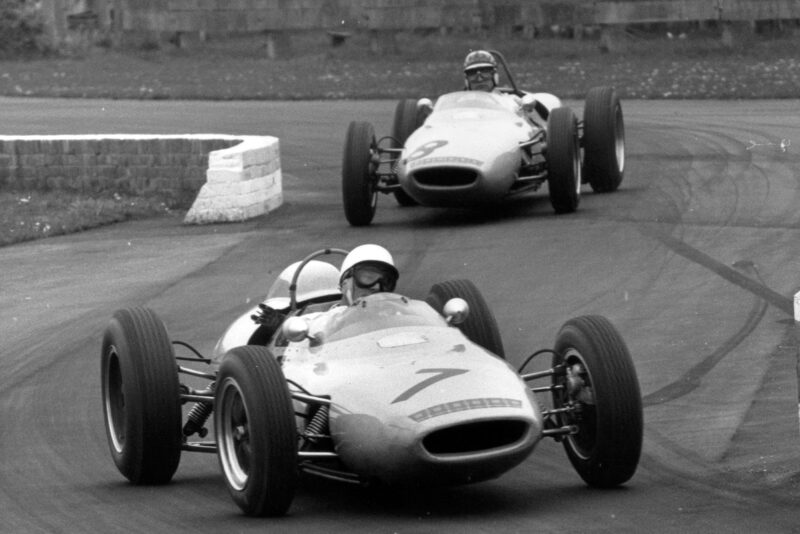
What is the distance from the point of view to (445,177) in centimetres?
1521

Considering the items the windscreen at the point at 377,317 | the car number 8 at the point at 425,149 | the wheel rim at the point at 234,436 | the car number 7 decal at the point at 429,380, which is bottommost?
the car number 8 at the point at 425,149

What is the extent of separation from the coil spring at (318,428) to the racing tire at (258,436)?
0.90ft

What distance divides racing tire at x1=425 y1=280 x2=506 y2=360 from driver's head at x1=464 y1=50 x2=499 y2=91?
26.7 ft

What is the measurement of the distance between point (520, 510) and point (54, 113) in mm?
20122

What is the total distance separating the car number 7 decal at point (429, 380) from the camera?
23.0 feet

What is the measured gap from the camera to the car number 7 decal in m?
7.00

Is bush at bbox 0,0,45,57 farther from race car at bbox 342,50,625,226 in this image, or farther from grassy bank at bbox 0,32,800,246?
race car at bbox 342,50,625,226

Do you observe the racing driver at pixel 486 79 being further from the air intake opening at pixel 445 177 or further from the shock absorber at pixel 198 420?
the shock absorber at pixel 198 420

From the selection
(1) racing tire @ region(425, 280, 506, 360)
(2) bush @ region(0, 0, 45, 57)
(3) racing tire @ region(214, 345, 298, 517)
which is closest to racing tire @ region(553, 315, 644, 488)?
(1) racing tire @ region(425, 280, 506, 360)

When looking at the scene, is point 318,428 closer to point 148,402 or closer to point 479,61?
point 148,402

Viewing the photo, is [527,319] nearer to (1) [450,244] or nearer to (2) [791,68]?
(1) [450,244]

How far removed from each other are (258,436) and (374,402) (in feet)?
1.66

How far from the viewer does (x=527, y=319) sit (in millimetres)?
11477

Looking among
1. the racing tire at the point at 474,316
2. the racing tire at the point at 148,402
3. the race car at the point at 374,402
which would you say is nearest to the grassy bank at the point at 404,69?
the racing tire at the point at 474,316
